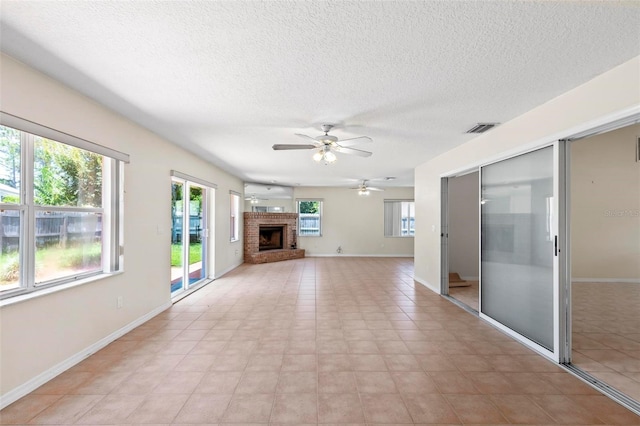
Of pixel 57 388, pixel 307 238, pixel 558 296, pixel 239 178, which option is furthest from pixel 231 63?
pixel 307 238

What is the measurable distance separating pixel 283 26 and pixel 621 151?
24.6 ft

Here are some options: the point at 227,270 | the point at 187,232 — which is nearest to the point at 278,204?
the point at 227,270

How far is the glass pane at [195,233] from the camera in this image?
5457 millimetres

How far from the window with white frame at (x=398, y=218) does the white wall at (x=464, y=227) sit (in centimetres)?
375

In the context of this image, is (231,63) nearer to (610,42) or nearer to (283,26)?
(283,26)

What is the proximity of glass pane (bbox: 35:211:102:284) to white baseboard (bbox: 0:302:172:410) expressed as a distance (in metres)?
0.71

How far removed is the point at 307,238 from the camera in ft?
33.4

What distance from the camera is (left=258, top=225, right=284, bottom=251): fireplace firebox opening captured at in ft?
30.3

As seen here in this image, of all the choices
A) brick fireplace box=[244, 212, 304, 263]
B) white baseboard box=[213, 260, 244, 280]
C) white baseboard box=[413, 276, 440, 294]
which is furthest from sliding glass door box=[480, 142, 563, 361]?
brick fireplace box=[244, 212, 304, 263]

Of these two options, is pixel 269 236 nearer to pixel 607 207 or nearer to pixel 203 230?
pixel 203 230

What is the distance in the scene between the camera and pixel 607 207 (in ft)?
19.3

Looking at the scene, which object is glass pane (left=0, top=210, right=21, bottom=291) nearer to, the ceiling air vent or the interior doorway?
the ceiling air vent

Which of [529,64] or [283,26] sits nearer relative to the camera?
[283,26]

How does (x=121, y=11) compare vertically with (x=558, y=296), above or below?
above
